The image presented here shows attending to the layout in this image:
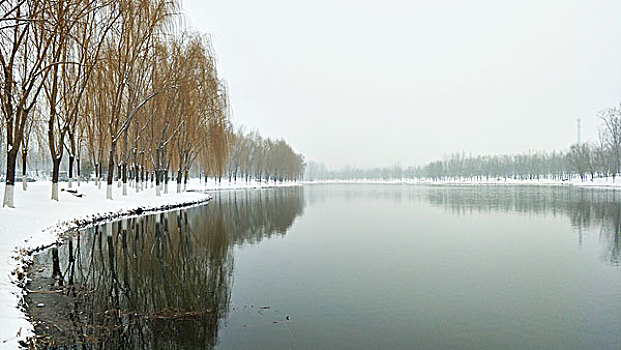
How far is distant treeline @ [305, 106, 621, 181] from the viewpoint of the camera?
228ft

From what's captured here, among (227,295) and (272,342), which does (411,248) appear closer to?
(227,295)

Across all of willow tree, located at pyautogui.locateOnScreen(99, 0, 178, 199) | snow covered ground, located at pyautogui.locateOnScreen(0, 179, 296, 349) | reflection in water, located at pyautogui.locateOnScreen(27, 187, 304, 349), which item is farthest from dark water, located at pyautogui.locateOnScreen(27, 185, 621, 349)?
willow tree, located at pyautogui.locateOnScreen(99, 0, 178, 199)

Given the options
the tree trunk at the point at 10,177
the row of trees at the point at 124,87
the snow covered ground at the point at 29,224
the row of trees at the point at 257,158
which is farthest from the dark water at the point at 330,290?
the row of trees at the point at 257,158

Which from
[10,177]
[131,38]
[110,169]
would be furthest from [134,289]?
[131,38]

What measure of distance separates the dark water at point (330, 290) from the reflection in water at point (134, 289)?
28 millimetres

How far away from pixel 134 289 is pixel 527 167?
366 feet

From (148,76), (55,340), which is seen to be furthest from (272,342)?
(148,76)

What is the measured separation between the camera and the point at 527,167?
105 metres

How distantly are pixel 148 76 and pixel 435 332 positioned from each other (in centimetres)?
2102

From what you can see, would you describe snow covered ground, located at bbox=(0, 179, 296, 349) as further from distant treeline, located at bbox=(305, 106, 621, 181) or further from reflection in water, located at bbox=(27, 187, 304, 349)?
distant treeline, located at bbox=(305, 106, 621, 181)

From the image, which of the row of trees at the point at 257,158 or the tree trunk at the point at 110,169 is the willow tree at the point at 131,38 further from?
the row of trees at the point at 257,158

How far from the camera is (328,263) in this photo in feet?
33.2

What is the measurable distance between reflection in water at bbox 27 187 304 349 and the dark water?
0.03 metres

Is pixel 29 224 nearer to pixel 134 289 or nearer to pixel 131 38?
pixel 134 289
